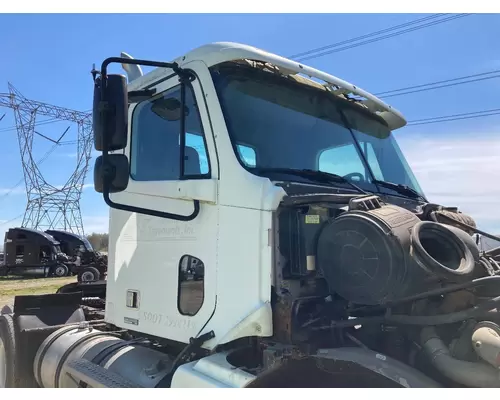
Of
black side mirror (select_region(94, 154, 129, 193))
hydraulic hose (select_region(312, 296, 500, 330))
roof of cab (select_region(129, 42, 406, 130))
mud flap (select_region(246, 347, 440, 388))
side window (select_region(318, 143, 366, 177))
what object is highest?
roof of cab (select_region(129, 42, 406, 130))

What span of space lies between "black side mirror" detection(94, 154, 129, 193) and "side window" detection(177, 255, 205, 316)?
631mm

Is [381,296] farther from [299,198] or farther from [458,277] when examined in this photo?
[299,198]

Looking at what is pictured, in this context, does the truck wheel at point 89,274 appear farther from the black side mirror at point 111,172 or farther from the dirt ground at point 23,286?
the black side mirror at point 111,172

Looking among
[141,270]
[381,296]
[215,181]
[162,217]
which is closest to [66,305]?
[141,270]

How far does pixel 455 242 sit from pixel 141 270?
2.05 meters

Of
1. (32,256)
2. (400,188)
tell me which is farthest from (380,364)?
(32,256)

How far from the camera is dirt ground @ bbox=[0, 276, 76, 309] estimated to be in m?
15.2

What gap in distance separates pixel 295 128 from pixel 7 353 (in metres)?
3.11

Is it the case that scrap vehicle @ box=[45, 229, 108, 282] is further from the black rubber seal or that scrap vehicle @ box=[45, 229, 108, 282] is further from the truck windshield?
the black rubber seal

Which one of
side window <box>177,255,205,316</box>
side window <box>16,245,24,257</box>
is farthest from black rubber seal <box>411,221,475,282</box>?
side window <box>16,245,24,257</box>

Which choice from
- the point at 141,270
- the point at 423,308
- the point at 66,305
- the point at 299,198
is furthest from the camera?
the point at 66,305

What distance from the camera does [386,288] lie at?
2285mm

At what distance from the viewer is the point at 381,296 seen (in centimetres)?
232

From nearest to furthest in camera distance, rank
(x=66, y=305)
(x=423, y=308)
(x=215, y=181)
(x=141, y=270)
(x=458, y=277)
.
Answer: (x=458, y=277) < (x=423, y=308) < (x=215, y=181) < (x=141, y=270) < (x=66, y=305)
